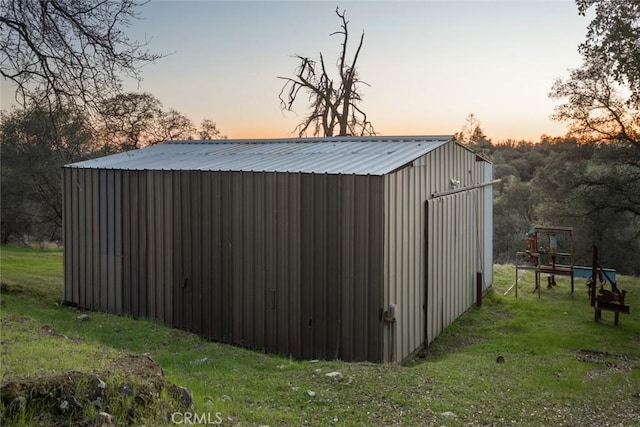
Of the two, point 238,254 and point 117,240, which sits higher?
point 117,240

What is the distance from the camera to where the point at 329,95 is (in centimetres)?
2348

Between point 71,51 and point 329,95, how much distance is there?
17.9 metres

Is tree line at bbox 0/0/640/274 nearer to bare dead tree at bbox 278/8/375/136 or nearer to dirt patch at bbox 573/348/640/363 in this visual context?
bare dead tree at bbox 278/8/375/136

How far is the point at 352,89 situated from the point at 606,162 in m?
11.0

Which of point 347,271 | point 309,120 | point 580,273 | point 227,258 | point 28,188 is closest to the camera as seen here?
point 347,271

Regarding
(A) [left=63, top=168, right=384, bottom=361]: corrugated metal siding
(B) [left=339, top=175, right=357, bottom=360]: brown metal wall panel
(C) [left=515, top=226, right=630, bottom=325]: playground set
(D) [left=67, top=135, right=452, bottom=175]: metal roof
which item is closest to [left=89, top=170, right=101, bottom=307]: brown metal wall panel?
(A) [left=63, top=168, right=384, bottom=361]: corrugated metal siding

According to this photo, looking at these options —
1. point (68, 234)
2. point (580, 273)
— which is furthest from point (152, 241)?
point (580, 273)

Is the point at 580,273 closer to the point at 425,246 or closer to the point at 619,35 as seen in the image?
the point at 619,35

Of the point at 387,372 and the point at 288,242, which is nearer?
the point at 387,372

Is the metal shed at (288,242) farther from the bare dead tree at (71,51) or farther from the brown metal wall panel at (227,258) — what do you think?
the bare dead tree at (71,51)

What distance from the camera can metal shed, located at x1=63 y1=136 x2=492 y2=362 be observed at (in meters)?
7.27

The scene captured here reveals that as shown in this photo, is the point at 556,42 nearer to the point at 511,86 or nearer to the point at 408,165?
the point at 511,86

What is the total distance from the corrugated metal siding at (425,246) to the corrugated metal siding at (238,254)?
39 centimetres

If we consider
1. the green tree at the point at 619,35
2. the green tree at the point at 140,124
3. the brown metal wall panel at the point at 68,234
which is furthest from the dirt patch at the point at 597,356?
the brown metal wall panel at the point at 68,234
